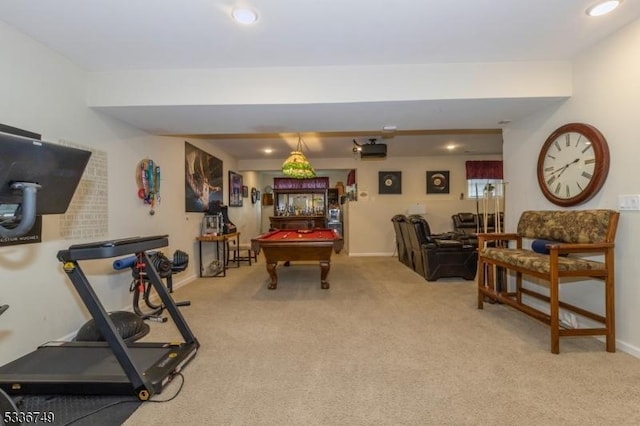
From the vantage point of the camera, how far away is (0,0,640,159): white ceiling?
196 cm

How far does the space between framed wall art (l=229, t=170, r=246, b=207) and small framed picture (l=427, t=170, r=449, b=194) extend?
15.0 feet

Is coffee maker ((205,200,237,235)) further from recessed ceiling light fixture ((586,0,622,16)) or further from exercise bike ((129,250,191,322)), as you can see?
recessed ceiling light fixture ((586,0,622,16))

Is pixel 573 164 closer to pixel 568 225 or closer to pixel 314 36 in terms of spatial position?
pixel 568 225

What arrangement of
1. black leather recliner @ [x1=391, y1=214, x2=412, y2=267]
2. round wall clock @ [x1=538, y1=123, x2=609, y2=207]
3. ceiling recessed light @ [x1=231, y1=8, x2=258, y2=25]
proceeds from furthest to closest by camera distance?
black leather recliner @ [x1=391, y1=214, x2=412, y2=267], round wall clock @ [x1=538, y1=123, x2=609, y2=207], ceiling recessed light @ [x1=231, y1=8, x2=258, y2=25]

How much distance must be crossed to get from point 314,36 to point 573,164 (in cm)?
249

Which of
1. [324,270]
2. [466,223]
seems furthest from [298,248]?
[466,223]

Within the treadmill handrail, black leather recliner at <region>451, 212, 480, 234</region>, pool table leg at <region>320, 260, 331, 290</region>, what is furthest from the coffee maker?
black leather recliner at <region>451, 212, 480, 234</region>

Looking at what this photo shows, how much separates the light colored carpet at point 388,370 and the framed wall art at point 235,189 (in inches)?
142

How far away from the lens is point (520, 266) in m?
2.56

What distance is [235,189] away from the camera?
710 centimetres

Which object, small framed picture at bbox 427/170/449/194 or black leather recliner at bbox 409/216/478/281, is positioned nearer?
black leather recliner at bbox 409/216/478/281

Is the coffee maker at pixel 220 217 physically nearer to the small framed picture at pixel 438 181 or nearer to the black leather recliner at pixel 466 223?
the small framed picture at pixel 438 181

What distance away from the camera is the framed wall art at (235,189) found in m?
6.80

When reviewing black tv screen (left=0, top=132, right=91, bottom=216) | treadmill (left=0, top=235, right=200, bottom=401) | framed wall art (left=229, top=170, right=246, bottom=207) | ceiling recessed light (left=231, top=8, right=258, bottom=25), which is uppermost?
ceiling recessed light (left=231, top=8, right=258, bottom=25)
